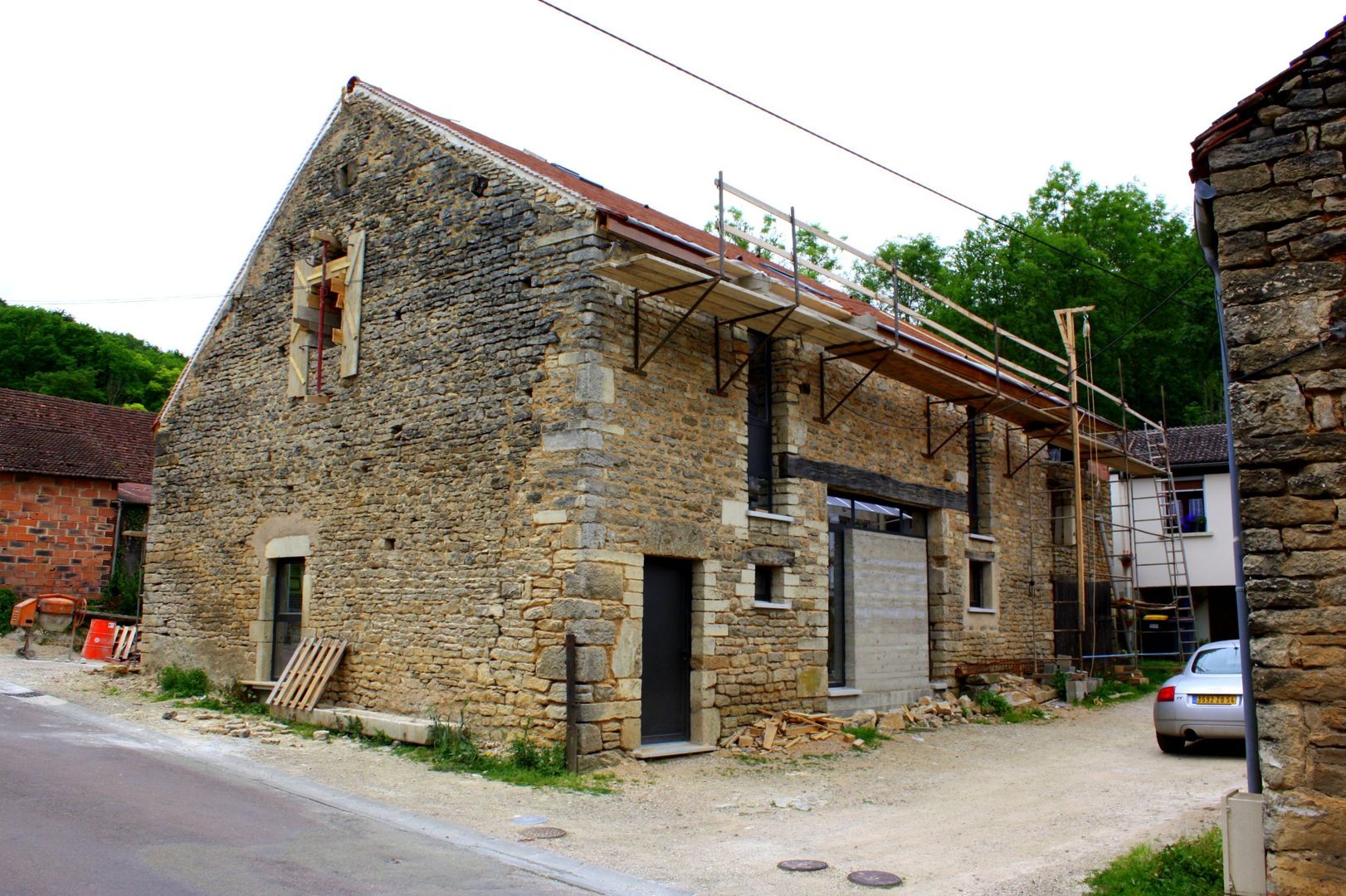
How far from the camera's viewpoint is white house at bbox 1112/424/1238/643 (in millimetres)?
24812

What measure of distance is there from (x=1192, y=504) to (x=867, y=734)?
672 inches

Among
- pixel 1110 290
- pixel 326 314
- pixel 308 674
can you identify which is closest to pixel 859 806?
pixel 308 674

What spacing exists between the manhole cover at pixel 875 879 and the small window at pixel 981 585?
10.5 m

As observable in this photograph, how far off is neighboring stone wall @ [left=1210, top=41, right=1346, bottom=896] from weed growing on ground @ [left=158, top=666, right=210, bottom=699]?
1340 centimetres

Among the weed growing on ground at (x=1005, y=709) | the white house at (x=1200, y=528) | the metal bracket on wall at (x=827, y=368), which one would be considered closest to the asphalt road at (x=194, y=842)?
the metal bracket on wall at (x=827, y=368)

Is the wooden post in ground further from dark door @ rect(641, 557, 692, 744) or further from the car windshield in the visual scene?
the car windshield

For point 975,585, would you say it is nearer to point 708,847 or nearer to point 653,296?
point 653,296

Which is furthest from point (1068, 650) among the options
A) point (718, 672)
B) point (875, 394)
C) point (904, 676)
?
point (718, 672)

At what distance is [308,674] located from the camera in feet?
41.7

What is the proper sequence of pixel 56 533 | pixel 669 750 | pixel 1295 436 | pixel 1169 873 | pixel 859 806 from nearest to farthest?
pixel 1295 436 → pixel 1169 873 → pixel 859 806 → pixel 669 750 → pixel 56 533

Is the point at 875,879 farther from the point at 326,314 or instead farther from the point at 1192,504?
the point at 1192,504

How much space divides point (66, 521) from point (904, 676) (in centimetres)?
1834

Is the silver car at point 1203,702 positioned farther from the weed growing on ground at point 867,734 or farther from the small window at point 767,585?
the small window at point 767,585

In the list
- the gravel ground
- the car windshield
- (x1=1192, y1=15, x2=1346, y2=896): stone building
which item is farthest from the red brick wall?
(x1=1192, y1=15, x2=1346, y2=896): stone building
